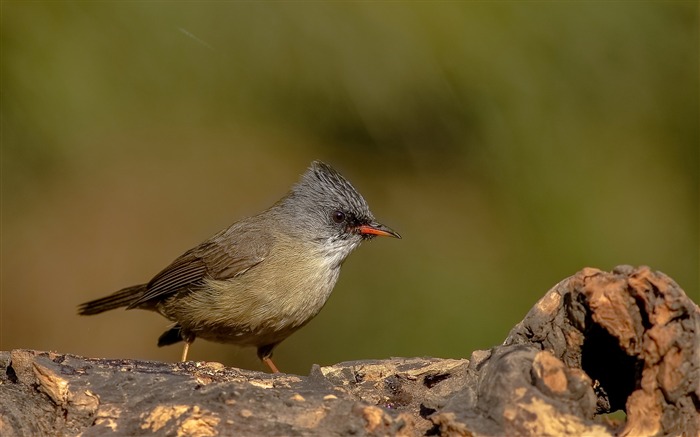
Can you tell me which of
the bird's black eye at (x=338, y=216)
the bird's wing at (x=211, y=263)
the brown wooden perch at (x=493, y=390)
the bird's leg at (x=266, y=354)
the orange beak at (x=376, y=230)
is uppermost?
the bird's black eye at (x=338, y=216)

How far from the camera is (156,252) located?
5.98 m

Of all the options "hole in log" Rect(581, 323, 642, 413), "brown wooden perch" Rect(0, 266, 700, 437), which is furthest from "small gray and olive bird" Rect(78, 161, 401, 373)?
"hole in log" Rect(581, 323, 642, 413)

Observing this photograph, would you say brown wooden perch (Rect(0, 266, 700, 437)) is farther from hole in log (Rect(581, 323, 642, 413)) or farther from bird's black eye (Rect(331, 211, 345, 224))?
bird's black eye (Rect(331, 211, 345, 224))

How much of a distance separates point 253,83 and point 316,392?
8.14ft

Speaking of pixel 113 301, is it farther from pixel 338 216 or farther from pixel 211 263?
pixel 338 216

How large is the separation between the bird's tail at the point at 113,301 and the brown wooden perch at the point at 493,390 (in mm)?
2298

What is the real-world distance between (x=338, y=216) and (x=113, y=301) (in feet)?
4.68

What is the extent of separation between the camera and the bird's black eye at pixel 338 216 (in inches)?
222

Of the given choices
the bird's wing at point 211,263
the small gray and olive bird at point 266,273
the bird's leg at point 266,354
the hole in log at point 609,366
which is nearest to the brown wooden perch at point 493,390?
the hole in log at point 609,366

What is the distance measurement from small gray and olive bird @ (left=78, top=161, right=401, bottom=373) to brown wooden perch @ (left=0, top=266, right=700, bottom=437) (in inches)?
71.7

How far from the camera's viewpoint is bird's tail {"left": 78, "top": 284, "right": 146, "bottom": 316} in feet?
18.6

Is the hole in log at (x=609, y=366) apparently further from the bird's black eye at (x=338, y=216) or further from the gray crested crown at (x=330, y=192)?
the bird's black eye at (x=338, y=216)

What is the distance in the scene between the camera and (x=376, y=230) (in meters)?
5.51

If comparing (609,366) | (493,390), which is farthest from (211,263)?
(493,390)
